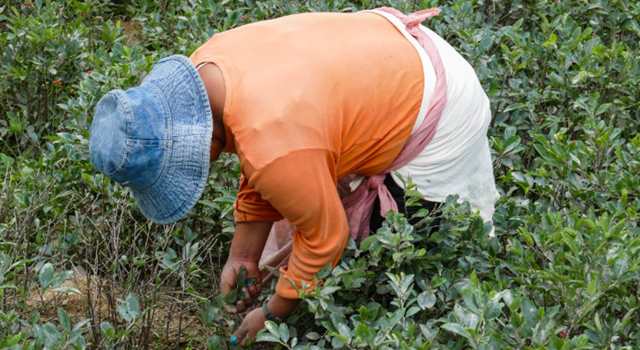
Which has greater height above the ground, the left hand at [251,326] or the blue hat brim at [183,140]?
the blue hat brim at [183,140]

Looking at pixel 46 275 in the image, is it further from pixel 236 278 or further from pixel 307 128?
pixel 307 128

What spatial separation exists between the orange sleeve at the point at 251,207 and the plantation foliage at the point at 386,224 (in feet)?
0.58

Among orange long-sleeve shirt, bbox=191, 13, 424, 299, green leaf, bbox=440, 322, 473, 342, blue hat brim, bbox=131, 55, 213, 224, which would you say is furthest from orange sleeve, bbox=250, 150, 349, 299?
green leaf, bbox=440, 322, 473, 342

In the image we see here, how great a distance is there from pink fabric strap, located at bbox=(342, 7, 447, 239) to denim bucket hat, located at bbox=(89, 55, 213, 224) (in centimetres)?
59

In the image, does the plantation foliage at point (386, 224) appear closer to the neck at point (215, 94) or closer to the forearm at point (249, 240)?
the forearm at point (249, 240)

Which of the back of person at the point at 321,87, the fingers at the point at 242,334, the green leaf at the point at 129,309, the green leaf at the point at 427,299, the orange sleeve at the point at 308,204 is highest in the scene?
the back of person at the point at 321,87

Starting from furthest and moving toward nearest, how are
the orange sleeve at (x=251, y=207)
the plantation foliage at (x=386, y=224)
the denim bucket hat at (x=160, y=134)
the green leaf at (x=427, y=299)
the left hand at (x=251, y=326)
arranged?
1. the orange sleeve at (x=251, y=207)
2. the left hand at (x=251, y=326)
3. the green leaf at (x=427, y=299)
4. the plantation foliage at (x=386, y=224)
5. the denim bucket hat at (x=160, y=134)

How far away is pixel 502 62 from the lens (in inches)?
167

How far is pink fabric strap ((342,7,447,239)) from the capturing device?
9.38ft

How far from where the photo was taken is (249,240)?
320cm

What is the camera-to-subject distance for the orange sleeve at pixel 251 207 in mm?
3072

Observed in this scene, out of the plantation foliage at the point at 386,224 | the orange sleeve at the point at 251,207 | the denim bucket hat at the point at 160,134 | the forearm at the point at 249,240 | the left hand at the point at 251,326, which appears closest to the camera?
the denim bucket hat at the point at 160,134

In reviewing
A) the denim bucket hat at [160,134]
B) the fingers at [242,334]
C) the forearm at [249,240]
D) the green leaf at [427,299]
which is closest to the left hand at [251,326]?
the fingers at [242,334]

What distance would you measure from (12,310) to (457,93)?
51.3 inches
